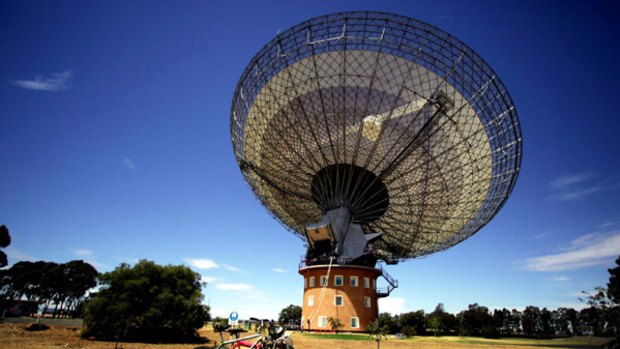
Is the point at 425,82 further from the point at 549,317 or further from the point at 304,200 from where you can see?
the point at 549,317

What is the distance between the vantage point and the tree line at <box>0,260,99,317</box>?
76312 millimetres

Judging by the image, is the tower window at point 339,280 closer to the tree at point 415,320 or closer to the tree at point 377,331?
the tree at point 377,331

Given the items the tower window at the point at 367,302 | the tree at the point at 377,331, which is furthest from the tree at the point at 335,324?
the tower window at the point at 367,302

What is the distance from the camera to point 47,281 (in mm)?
76750

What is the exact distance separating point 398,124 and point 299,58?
1022 centimetres

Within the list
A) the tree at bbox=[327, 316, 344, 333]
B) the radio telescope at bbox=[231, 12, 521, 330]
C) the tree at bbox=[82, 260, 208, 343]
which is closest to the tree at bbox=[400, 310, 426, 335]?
the radio telescope at bbox=[231, 12, 521, 330]

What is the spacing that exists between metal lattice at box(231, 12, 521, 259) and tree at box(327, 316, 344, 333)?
10546 millimetres

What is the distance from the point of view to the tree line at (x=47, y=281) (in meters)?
76.3

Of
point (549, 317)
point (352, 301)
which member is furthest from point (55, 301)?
point (549, 317)

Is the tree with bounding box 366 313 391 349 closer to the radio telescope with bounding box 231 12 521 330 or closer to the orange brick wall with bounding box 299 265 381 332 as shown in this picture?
the orange brick wall with bounding box 299 265 381 332

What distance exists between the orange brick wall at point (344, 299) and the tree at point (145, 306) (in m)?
12.9

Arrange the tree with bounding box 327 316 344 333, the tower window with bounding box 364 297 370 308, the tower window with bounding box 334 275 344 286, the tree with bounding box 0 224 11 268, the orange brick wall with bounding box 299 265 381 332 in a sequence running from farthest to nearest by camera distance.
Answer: the tree with bounding box 0 224 11 268 < the tower window with bounding box 364 297 370 308 < the tower window with bounding box 334 275 344 286 < the orange brick wall with bounding box 299 265 381 332 < the tree with bounding box 327 316 344 333

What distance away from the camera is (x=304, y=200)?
39625mm

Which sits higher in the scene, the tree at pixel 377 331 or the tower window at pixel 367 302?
the tower window at pixel 367 302
